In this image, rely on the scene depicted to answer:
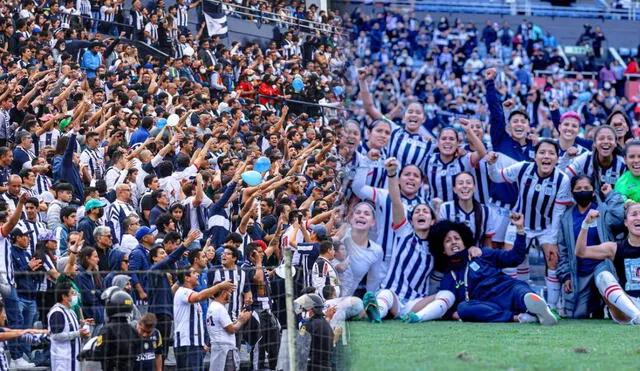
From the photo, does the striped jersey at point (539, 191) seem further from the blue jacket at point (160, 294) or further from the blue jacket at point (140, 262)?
the blue jacket at point (140, 262)

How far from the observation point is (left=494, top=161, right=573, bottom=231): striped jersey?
33.9ft

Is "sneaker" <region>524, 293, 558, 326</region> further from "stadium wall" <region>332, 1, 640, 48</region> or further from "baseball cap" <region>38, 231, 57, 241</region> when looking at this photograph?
"stadium wall" <region>332, 1, 640, 48</region>

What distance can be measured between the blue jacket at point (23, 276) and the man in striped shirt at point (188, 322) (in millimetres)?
1192

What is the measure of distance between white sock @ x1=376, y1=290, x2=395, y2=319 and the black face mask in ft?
6.01

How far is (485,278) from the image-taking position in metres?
9.49

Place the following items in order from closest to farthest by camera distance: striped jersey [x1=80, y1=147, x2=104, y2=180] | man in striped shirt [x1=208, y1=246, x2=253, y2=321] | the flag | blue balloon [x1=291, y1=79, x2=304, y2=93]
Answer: man in striped shirt [x1=208, y1=246, x2=253, y2=321], striped jersey [x1=80, y1=147, x2=104, y2=180], blue balloon [x1=291, y1=79, x2=304, y2=93], the flag

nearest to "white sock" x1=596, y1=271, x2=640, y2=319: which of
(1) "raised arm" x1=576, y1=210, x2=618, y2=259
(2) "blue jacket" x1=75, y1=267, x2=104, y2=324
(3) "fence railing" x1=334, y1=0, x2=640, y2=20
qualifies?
(1) "raised arm" x1=576, y1=210, x2=618, y2=259

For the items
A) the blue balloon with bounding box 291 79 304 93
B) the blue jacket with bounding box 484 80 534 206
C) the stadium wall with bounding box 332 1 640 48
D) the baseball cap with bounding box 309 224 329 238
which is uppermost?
the stadium wall with bounding box 332 1 640 48

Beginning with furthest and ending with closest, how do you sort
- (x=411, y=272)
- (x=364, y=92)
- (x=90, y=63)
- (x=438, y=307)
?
1. (x=90, y=63)
2. (x=364, y=92)
3. (x=411, y=272)
4. (x=438, y=307)

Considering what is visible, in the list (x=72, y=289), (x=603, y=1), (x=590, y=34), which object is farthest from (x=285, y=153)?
(x=603, y=1)

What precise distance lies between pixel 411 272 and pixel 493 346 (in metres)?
2.28

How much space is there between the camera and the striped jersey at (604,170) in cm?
1055

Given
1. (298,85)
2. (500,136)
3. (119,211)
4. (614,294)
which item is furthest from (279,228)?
(298,85)

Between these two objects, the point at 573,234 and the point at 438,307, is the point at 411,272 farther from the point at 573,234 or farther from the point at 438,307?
the point at 573,234
